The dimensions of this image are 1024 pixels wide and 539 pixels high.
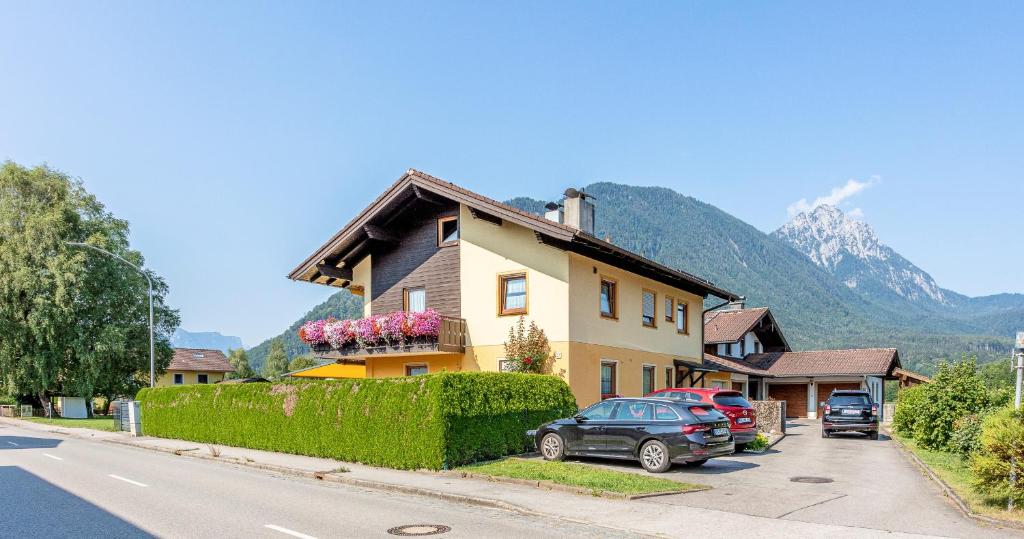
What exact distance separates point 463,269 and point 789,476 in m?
12.2

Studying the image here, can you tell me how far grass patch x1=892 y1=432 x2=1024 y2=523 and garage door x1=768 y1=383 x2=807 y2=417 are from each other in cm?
2303

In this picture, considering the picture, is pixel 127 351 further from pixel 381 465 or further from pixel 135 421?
pixel 381 465

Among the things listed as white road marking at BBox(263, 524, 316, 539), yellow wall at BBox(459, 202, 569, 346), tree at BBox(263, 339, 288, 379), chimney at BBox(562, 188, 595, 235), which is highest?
chimney at BBox(562, 188, 595, 235)

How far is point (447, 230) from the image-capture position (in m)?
25.1

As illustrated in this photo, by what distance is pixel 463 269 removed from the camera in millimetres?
24234

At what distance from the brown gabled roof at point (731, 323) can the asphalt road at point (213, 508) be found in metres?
32.9

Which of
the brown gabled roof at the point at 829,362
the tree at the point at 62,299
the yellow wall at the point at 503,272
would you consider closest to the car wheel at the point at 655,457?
the yellow wall at the point at 503,272

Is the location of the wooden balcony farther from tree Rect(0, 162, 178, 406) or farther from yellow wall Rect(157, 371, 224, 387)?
yellow wall Rect(157, 371, 224, 387)

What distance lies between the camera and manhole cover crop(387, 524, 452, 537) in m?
9.59

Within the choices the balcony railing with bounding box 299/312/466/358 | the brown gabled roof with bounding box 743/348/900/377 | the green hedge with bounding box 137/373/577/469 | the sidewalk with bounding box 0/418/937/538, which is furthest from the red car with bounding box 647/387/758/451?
the brown gabled roof with bounding box 743/348/900/377

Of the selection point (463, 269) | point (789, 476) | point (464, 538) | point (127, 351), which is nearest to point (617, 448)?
point (789, 476)

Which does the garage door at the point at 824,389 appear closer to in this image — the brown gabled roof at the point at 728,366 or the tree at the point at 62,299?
the brown gabled roof at the point at 728,366

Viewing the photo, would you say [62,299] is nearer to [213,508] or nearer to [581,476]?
[213,508]

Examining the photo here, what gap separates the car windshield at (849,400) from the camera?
26.9 m
